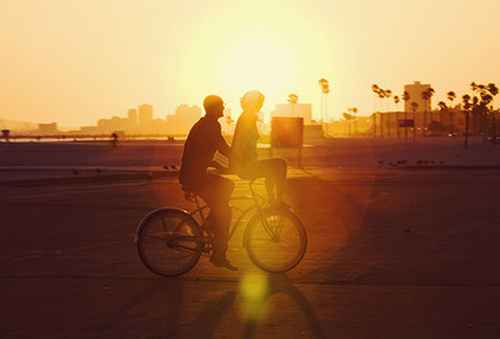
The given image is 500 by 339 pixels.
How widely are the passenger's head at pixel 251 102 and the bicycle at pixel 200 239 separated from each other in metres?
0.86

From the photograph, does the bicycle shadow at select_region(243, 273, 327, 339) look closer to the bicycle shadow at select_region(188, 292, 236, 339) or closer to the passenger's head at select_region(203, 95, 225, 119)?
the bicycle shadow at select_region(188, 292, 236, 339)

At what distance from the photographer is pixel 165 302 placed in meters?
7.53

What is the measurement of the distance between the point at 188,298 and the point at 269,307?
888 millimetres

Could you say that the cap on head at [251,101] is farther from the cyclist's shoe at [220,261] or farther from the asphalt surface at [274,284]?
the asphalt surface at [274,284]

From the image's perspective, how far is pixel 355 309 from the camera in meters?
7.19

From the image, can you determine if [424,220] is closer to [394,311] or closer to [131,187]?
[394,311]

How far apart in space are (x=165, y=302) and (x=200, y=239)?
134 cm

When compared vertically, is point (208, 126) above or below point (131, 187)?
above

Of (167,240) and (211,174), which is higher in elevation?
(211,174)

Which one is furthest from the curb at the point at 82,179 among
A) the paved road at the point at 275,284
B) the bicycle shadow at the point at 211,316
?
the bicycle shadow at the point at 211,316

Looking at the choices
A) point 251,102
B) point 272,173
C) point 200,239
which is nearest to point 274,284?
point 200,239

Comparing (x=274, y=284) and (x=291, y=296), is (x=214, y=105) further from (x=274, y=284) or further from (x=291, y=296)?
(x=291, y=296)

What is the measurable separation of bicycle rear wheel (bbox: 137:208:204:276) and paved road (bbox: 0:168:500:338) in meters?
0.20

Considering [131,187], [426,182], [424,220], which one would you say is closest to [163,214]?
[424,220]
